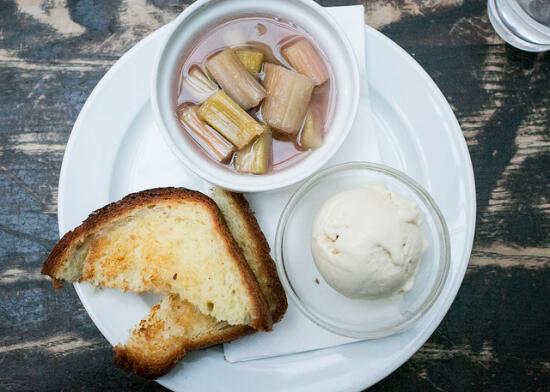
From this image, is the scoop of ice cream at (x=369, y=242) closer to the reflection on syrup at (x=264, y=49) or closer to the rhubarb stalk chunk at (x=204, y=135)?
the reflection on syrup at (x=264, y=49)

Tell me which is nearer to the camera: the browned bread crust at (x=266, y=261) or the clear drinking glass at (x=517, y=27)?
the browned bread crust at (x=266, y=261)

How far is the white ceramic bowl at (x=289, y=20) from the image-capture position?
4.27 ft

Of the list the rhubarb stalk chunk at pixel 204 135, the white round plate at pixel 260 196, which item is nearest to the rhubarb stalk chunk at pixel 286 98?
the rhubarb stalk chunk at pixel 204 135

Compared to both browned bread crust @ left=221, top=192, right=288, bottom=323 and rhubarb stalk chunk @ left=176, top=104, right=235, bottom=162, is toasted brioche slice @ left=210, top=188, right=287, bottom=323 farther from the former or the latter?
rhubarb stalk chunk @ left=176, top=104, right=235, bottom=162

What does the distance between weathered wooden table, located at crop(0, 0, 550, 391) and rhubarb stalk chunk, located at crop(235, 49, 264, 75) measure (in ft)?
1.44

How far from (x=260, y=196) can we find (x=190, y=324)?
1.52ft

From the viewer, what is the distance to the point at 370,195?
1.40 meters

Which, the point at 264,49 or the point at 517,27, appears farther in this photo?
the point at 517,27

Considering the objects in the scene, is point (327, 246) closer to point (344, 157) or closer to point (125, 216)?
point (344, 157)

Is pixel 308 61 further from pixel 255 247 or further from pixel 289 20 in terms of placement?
pixel 255 247

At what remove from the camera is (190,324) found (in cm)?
144

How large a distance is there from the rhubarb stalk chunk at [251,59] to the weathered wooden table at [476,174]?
440mm

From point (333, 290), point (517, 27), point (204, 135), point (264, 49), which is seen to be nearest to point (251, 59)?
point (264, 49)

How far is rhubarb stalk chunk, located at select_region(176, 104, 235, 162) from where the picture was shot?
4.53 ft
